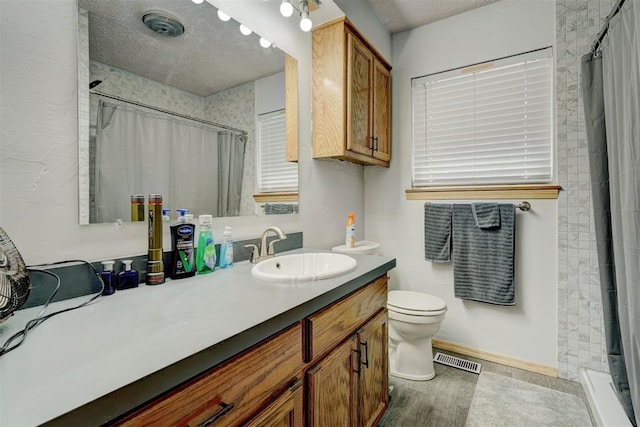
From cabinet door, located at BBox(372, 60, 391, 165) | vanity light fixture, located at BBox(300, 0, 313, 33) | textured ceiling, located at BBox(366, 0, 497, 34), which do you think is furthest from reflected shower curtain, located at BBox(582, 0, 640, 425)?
vanity light fixture, located at BBox(300, 0, 313, 33)

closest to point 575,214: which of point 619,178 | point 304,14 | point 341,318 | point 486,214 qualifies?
A: point 486,214

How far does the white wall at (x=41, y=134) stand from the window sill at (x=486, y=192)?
6.88 feet

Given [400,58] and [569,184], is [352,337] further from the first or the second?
[400,58]

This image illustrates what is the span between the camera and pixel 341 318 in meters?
1.10

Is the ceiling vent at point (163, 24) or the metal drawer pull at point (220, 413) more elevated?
the ceiling vent at point (163, 24)

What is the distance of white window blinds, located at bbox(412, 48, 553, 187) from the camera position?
207 centimetres

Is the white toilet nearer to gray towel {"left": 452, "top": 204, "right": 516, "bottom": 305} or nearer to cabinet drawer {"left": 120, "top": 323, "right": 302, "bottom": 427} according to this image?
gray towel {"left": 452, "top": 204, "right": 516, "bottom": 305}

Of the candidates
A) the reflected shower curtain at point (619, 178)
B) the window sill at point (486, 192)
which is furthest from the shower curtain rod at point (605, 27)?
the window sill at point (486, 192)

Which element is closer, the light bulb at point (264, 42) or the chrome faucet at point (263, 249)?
the chrome faucet at point (263, 249)

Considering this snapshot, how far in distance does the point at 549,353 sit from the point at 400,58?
2.43 meters

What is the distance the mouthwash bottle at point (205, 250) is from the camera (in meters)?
1.18

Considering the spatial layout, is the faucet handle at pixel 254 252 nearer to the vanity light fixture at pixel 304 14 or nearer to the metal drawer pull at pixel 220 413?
the metal drawer pull at pixel 220 413

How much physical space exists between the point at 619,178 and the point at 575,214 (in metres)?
0.78

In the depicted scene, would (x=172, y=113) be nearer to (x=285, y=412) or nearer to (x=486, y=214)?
(x=285, y=412)
